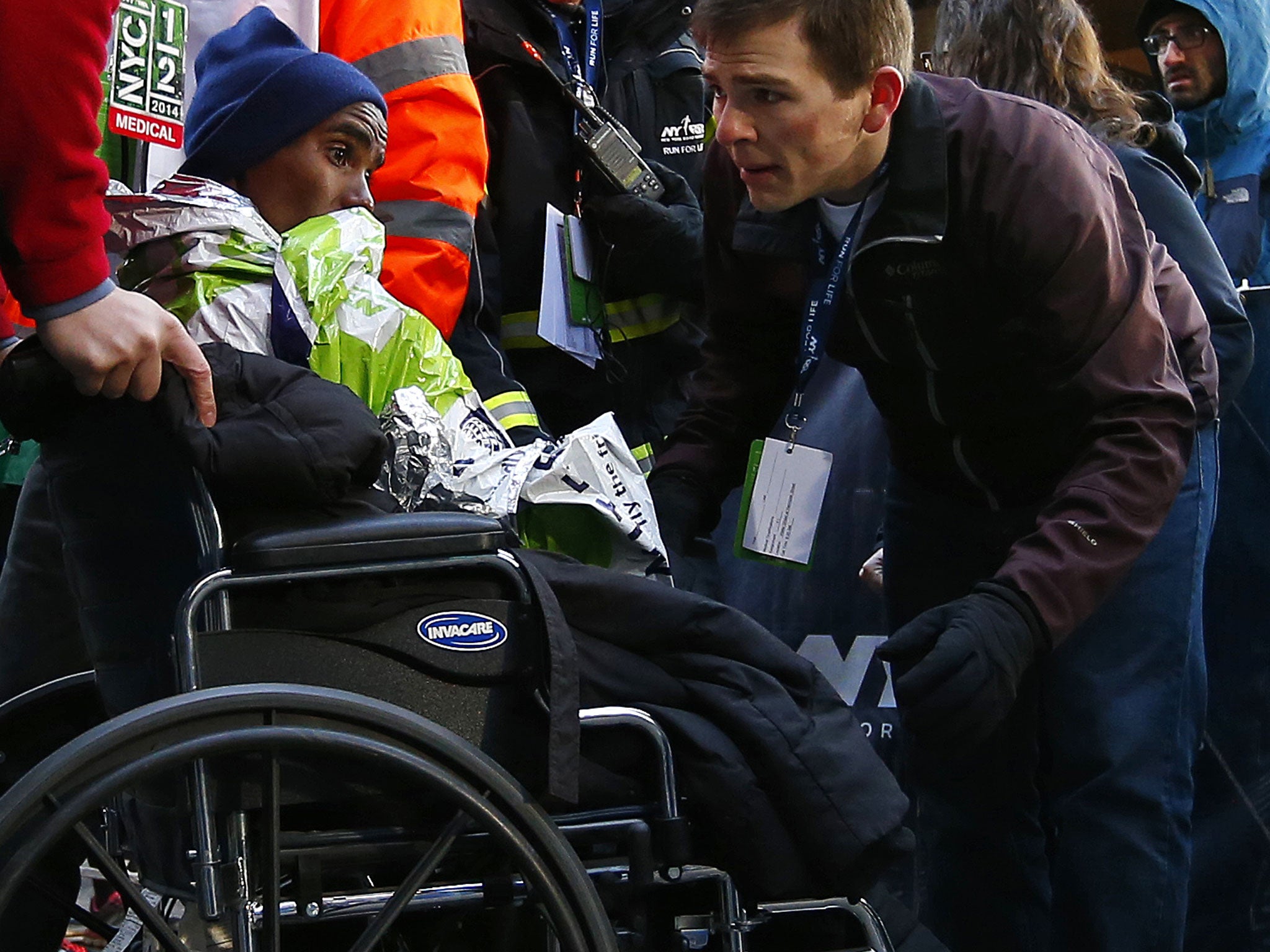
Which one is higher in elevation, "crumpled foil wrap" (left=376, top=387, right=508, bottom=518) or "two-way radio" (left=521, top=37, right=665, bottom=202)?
"two-way radio" (left=521, top=37, right=665, bottom=202)

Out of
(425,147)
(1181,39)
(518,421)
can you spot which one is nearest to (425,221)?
(425,147)

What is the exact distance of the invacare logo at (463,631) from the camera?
191 cm

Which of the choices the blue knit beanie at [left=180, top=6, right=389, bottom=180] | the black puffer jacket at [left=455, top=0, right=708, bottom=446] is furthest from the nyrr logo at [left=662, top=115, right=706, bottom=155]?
the blue knit beanie at [left=180, top=6, right=389, bottom=180]

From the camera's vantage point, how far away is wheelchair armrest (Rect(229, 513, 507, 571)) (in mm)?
1795

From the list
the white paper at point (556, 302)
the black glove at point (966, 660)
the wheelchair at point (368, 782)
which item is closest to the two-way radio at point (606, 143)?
the white paper at point (556, 302)

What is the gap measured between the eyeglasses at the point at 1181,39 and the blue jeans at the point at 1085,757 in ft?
7.47

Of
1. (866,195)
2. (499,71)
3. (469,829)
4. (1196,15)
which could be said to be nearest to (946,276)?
(866,195)

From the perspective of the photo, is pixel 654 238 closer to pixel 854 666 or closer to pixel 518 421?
pixel 518 421

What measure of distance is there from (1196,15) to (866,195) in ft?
8.32

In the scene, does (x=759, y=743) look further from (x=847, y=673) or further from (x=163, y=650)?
(x=847, y=673)

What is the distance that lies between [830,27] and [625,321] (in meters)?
1.18

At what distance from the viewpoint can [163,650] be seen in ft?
6.31

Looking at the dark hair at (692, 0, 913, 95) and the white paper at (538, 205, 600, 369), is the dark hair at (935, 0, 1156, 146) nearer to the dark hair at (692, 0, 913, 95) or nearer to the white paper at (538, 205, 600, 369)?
the dark hair at (692, 0, 913, 95)

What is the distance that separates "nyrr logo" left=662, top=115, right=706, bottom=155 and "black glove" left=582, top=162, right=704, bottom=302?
15 centimetres
